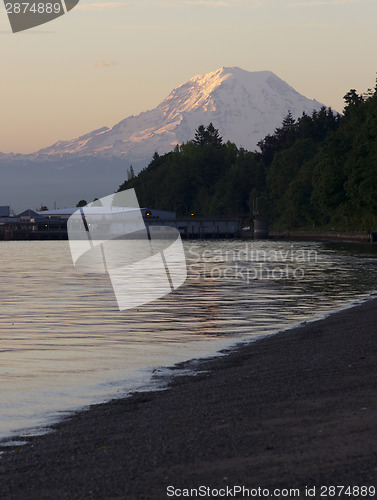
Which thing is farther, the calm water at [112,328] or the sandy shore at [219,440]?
the calm water at [112,328]

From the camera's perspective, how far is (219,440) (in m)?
11.8

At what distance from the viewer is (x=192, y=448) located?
37.6ft

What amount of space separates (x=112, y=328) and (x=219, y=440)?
18627 millimetres

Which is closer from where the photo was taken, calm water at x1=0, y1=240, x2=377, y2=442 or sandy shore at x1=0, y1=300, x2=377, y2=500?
sandy shore at x1=0, y1=300, x2=377, y2=500

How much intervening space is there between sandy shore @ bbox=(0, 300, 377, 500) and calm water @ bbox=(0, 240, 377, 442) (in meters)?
1.87

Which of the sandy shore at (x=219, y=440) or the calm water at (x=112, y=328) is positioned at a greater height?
the sandy shore at (x=219, y=440)

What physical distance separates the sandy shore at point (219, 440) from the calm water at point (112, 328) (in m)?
1.87

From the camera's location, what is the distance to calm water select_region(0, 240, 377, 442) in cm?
1802

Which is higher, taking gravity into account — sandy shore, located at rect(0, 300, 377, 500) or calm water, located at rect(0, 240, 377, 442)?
sandy shore, located at rect(0, 300, 377, 500)

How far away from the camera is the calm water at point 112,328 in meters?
18.0

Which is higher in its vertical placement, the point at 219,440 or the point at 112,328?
the point at 219,440

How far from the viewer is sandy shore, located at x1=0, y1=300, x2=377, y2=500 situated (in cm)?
996

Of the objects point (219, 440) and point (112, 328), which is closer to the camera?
point (219, 440)

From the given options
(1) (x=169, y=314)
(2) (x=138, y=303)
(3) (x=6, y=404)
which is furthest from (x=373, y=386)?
(2) (x=138, y=303)
